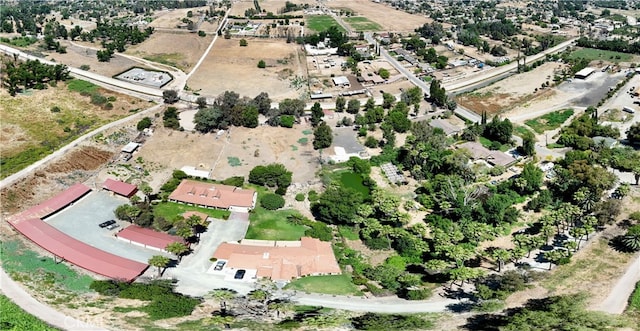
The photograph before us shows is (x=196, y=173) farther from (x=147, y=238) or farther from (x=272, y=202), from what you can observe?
(x=147, y=238)

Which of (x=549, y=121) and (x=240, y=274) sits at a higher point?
(x=549, y=121)

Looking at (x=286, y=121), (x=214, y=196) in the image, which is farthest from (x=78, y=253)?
(x=286, y=121)

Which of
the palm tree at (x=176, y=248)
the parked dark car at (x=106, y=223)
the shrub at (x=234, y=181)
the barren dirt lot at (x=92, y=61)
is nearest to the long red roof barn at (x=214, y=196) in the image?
the shrub at (x=234, y=181)

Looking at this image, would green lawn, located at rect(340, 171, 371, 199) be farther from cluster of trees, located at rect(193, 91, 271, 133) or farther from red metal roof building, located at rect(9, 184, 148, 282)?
red metal roof building, located at rect(9, 184, 148, 282)

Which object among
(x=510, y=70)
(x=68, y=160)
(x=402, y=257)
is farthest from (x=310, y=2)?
(x=402, y=257)

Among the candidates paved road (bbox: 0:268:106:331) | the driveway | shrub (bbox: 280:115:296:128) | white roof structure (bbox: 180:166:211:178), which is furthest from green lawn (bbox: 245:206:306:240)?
shrub (bbox: 280:115:296:128)

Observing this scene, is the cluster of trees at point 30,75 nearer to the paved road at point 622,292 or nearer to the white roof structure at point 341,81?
the white roof structure at point 341,81
